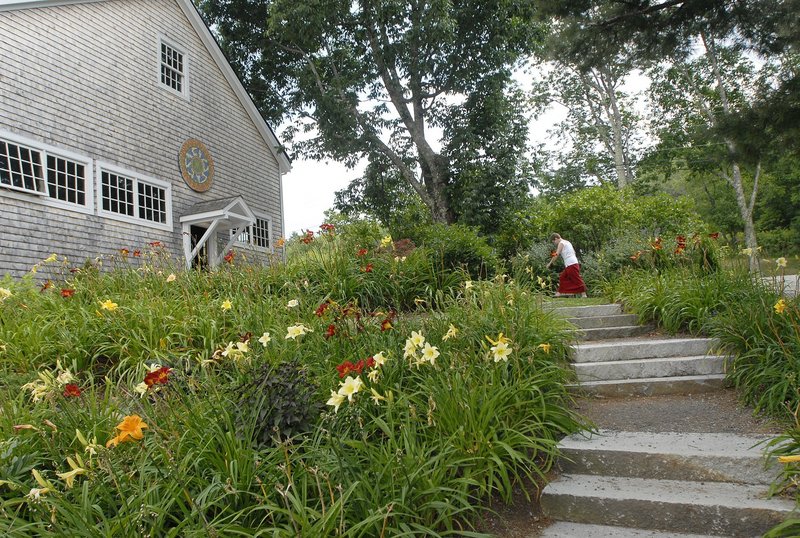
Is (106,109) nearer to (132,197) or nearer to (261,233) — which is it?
(132,197)

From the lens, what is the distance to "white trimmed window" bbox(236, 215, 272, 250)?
14.0 metres

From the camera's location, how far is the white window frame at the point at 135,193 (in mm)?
9688

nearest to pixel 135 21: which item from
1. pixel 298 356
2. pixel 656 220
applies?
pixel 298 356

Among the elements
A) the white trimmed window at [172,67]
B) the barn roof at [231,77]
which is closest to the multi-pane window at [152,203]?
the white trimmed window at [172,67]

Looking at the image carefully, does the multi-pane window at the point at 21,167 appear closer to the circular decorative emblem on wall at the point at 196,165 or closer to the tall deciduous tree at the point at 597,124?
the circular decorative emblem on wall at the point at 196,165

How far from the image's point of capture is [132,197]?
10.5 metres

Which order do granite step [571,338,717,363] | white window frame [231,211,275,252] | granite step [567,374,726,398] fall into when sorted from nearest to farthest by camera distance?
granite step [567,374,726,398]
granite step [571,338,717,363]
white window frame [231,211,275,252]

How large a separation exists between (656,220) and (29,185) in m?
15.0

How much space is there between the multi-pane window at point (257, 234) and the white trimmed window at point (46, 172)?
442 cm

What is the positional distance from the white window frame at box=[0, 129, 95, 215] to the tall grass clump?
426cm

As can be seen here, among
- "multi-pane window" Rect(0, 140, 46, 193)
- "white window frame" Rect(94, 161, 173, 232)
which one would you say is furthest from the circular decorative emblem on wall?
"multi-pane window" Rect(0, 140, 46, 193)

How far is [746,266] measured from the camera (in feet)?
16.8

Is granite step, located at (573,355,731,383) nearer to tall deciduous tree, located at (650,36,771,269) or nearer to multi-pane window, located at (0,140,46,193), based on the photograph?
multi-pane window, located at (0,140,46,193)

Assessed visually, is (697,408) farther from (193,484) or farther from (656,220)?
(656,220)
